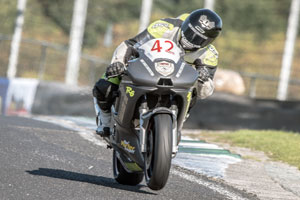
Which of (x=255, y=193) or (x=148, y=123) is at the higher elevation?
(x=148, y=123)

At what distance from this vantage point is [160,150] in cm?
532

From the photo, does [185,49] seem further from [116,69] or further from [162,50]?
[116,69]

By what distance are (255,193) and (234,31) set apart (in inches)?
1501

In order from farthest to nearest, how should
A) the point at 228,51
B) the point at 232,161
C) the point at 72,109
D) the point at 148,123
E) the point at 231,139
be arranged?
the point at 228,51
the point at 72,109
the point at 231,139
the point at 232,161
the point at 148,123

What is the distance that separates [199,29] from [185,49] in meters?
0.25

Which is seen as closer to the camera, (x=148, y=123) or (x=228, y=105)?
(x=148, y=123)

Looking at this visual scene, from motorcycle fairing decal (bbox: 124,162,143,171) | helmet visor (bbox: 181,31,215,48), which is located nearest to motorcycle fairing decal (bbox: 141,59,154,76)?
helmet visor (bbox: 181,31,215,48)

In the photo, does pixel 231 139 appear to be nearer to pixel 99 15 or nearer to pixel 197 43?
pixel 197 43

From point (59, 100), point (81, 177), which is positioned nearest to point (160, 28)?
point (81, 177)

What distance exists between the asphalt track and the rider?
1.93ft

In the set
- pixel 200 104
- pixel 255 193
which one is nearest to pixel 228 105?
pixel 200 104

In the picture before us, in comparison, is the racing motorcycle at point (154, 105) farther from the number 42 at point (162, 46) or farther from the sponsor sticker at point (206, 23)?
the sponsor sticker at point (206, 23)

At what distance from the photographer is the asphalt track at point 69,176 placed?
5.71 m

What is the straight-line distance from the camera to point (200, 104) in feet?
48.8
